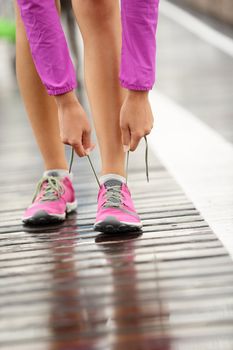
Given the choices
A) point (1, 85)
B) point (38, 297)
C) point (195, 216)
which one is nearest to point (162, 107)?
point (1, 85)

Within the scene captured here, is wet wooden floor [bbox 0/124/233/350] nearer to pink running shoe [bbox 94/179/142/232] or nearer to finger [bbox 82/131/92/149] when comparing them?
pink running shoe [bbox 94/179/142/232]

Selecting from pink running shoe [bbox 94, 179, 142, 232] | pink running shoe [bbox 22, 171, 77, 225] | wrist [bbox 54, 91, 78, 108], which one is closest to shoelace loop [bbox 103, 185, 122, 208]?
pink running shoe [bbox 94, 179, 142, 232]

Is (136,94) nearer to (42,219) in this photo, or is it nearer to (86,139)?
(86,139)

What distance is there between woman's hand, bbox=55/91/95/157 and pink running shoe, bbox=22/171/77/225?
34cm

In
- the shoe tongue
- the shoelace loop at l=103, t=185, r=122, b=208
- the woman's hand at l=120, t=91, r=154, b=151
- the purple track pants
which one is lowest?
the shoelace loop at l=103, t=185, r=122, b=208

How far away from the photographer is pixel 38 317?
6.02 feet

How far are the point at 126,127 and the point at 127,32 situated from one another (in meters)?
0.22

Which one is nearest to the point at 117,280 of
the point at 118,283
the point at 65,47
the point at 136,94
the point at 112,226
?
the point at 118,283

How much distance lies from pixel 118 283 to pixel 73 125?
16.7 inches

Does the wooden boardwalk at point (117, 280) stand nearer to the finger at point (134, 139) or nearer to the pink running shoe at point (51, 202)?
the pink running shoe at point (51, 202)

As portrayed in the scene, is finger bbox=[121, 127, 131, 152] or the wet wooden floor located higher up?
finger bbox=[121, 127, 131, 152]

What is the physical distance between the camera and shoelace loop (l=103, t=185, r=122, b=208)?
241cm

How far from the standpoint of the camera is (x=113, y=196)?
7.97 feet

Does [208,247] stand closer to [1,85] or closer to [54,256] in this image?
[54,256]
